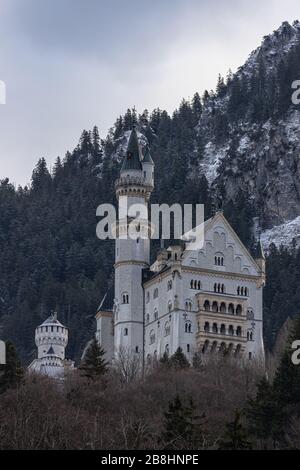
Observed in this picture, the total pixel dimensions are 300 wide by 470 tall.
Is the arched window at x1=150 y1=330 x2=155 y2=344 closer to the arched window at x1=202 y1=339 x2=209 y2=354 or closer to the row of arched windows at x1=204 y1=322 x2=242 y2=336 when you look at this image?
the row of arched windows at x1=204 y1=322 x2=242 y2=336

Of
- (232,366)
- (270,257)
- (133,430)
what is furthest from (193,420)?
(270,257)

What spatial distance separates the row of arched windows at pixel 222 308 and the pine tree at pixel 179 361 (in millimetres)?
9837

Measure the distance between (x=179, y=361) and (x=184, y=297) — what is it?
14117 mm

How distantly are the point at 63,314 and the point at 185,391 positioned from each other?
9203 centimetres

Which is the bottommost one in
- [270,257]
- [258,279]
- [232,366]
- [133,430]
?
[133,430]

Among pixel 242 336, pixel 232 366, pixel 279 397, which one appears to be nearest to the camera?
pixel 279 397

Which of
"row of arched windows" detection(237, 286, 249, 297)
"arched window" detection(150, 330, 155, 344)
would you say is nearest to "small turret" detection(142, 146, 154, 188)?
"row of arched windows" detection(237, 286, 249, 297)

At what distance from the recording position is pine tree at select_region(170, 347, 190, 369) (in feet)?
381

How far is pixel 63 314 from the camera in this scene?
197 m

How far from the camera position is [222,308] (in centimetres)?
13150

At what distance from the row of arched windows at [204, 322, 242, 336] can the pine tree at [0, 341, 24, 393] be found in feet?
96.6

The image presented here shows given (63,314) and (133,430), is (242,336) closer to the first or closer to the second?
(133,430)

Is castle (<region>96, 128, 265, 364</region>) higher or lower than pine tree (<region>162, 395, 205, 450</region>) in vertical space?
higher

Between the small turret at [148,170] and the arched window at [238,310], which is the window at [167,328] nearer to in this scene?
the arched window at [238,310]
